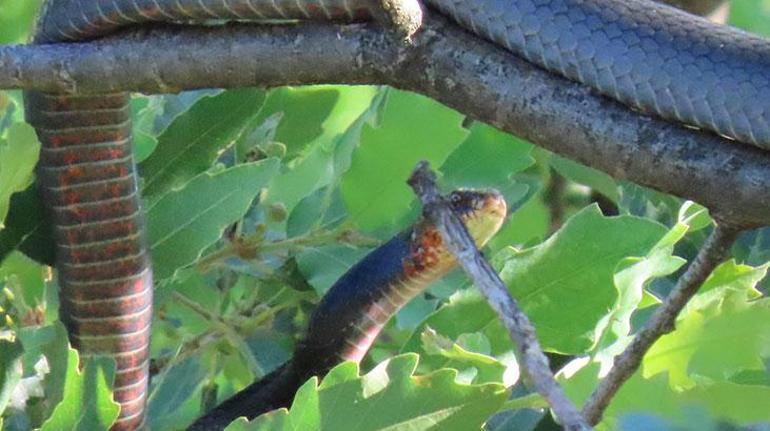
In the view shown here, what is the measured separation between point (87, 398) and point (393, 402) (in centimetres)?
41

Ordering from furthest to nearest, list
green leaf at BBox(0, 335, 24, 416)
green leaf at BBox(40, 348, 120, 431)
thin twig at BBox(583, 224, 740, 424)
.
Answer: green leaf at BBox(0, 335, 24, 416) → green leaf at BBox(40, 348, 120, 431) → thin twig at BBox(583, 224, 740, 424)

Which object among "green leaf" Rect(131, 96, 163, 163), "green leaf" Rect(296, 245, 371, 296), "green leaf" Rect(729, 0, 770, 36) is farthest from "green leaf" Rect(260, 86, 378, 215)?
"green leaf" Rect(729, 0, 770, 36)

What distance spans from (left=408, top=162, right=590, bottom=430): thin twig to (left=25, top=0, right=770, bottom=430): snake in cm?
24

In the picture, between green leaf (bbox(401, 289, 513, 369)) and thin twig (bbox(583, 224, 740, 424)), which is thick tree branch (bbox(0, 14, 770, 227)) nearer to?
thin twig (bbox(583, 224, 740, 424))

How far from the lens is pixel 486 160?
2396 millimetres

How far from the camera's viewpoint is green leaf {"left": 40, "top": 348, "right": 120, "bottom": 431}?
5.74 ft

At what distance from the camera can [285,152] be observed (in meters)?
2.47

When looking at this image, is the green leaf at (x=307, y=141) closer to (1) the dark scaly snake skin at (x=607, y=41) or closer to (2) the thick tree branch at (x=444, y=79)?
(1) the dark scaly snake skin at (x=607, y=41)

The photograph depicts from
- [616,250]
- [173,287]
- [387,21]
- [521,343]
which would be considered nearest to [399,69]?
[387,21]

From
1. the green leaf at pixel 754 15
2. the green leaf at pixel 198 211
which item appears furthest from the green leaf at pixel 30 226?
the green leaf at pixel 754 15

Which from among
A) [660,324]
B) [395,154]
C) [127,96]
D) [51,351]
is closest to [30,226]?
[127,96]

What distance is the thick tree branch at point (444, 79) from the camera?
155cm

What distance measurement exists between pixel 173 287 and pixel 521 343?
3.43 ft

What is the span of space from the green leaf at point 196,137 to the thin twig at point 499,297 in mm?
726
